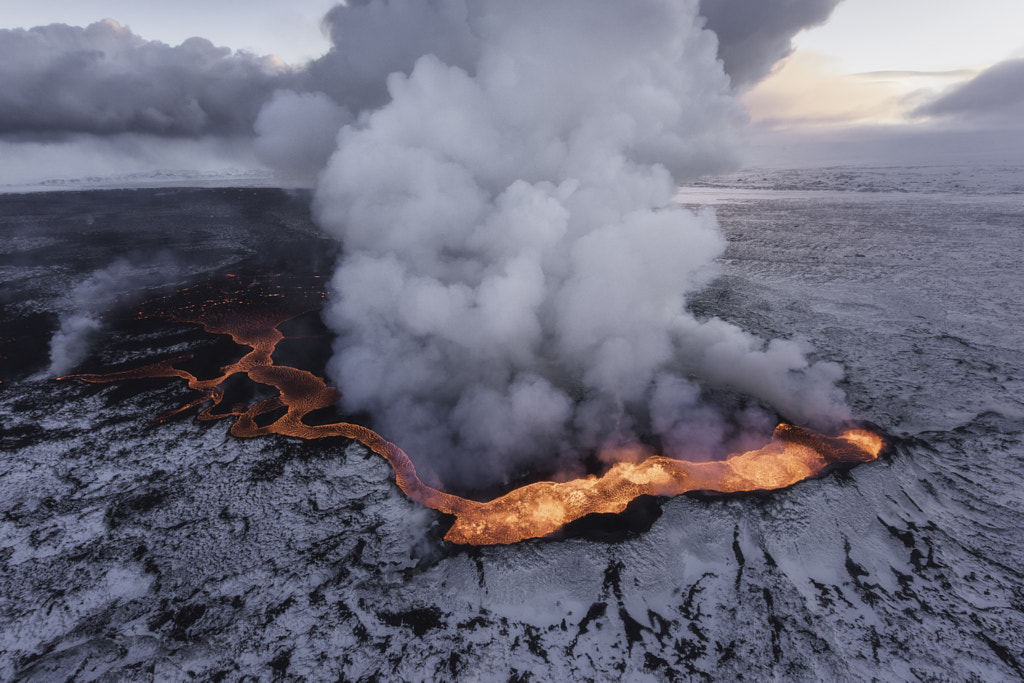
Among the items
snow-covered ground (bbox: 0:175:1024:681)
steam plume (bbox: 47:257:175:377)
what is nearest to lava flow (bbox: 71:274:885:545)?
snow-covered ground (bbox: 0:175:1024:681)

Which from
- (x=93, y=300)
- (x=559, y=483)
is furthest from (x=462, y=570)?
(x=93, y=300)

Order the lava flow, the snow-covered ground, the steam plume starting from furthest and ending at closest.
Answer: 1. the steam plume
2. the lava flow
3. the snow-covered ground

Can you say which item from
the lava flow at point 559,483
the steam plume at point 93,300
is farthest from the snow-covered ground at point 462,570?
the steam plume at point 93,300

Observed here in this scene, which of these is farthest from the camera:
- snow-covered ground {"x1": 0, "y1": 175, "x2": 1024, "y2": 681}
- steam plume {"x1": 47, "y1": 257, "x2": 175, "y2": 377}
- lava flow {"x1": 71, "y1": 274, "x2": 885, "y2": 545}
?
steam plume {"x1": 47, "y1": 257, "x2": 175, "y2": 377}

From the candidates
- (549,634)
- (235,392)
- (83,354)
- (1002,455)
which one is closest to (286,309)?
(83,354)

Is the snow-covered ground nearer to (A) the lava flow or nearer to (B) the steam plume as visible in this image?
(A) the lava flow

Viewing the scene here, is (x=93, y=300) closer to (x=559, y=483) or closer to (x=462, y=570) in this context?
(x=462, y=570)

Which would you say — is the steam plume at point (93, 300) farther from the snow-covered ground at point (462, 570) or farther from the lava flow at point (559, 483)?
the snow-covered ground at point (462, 570)

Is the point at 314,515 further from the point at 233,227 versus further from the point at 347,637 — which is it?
the point at 233,227

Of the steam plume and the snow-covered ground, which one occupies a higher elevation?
the snow-covered ground
